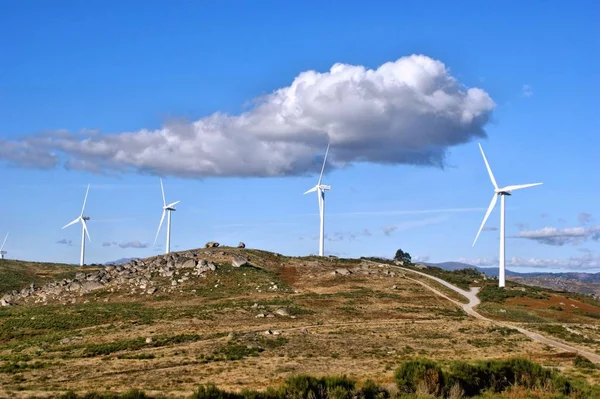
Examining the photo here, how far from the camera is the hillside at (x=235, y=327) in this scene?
44.4 meters

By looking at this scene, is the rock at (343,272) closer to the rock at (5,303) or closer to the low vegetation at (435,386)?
the rock at (5,303)

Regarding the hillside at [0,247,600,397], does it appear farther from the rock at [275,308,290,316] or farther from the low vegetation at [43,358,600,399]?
the low vegetation at [43,358,600,399]

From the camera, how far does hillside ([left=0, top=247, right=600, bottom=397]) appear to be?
4444cm

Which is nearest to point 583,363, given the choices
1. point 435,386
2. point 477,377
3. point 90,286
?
point 477,377

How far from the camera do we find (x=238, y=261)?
123 metres

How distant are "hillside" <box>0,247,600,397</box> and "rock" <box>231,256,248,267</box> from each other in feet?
0.88

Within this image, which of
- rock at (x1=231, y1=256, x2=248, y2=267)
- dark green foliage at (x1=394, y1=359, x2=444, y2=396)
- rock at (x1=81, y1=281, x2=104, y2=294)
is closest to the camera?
dark green foliage at (x1=394, y1=359, x2=444, y2=396)

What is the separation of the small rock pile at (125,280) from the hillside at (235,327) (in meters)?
0.32

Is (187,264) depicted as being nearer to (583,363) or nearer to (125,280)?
(125,280)

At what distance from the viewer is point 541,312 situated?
91375 millimetres

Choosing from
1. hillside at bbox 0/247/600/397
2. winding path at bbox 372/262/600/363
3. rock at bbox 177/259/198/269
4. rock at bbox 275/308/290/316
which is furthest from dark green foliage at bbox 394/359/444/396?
rock at bbox 177/259/198/269

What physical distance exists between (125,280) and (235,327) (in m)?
49.5

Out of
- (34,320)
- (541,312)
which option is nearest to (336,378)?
(34,320)

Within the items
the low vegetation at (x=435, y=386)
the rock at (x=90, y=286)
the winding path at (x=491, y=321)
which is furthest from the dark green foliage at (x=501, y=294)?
the rock at (x=90, y=286)
